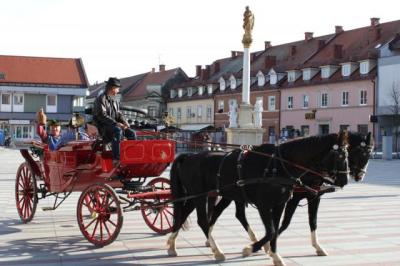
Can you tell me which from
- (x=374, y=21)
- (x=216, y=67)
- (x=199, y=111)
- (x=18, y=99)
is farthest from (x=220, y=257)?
(x=216, y=67)

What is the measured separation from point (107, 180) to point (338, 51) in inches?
1942

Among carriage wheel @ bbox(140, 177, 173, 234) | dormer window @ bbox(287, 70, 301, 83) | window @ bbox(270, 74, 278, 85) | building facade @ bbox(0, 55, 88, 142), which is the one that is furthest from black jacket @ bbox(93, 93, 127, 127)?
building facade @ bbox(0, 55, 88, 142)

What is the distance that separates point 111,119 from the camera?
8.97 metres

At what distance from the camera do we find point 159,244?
29.3 ft

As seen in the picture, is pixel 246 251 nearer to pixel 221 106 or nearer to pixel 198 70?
pixel 221 106

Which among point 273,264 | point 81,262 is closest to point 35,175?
point 81,262

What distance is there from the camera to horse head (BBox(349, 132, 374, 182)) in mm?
7387

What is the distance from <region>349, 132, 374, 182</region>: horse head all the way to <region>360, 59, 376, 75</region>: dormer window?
148 ft

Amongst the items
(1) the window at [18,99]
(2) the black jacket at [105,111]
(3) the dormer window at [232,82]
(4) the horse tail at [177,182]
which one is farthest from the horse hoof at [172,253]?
(1) the window at [18,99]

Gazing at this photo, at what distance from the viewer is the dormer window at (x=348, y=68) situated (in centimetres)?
5225

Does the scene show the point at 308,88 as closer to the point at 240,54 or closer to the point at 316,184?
the point at 240,54

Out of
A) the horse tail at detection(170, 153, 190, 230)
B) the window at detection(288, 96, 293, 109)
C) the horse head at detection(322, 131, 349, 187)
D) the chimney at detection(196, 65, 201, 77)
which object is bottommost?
the horse tail at detection(170, 153, 190, 230)

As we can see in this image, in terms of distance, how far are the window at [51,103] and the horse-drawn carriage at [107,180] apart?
60616mm

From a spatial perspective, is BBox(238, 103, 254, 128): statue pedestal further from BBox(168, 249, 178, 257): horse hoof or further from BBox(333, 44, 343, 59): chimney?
BBox(168, 249, 178, 257): horse hoof
